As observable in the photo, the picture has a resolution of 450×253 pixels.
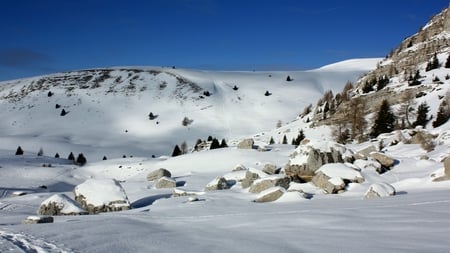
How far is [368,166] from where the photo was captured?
21.8 metres

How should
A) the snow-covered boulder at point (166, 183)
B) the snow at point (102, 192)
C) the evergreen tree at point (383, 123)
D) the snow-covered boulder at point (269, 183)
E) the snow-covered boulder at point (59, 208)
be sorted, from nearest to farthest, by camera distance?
the snow-covered boulder at point (59, 208) < the snow at point (102, 192) < the snow-covered boulder at point (269, 183) < the snow-covered boulder at point (166, 183) < the evergreen tree at point (383, 123)

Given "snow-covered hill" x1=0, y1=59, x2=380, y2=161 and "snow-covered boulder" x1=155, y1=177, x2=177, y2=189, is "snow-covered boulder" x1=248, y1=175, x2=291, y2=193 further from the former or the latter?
"snow-covered hill" x1=0, y1=59, x2=380, y2=161

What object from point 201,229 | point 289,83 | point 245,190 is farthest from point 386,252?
point 289,83

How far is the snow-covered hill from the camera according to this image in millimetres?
81812

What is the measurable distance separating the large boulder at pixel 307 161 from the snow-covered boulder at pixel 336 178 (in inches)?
99.0

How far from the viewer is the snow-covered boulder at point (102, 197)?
1753 centimetres

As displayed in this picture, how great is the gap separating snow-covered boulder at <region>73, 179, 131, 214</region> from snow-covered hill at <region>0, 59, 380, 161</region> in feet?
182

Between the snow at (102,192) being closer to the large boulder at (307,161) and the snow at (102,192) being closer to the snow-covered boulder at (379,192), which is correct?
the large boulder at (307,161)

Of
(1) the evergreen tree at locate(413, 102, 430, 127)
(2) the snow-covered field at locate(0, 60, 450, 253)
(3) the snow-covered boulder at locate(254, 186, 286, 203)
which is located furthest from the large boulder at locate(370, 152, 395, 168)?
(1) the evergreen tree at locate(413, 102, 430, 127)

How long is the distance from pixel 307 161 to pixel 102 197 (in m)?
11.0

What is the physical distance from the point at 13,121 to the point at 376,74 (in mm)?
78206

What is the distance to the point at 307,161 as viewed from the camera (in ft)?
73.5

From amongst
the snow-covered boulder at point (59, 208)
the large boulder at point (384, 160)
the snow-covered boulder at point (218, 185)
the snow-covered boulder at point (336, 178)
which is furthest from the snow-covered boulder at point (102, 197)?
the large boulder at point (384, 160)

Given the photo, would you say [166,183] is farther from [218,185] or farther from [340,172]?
[340,172]
